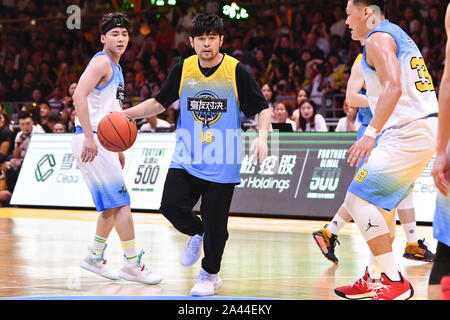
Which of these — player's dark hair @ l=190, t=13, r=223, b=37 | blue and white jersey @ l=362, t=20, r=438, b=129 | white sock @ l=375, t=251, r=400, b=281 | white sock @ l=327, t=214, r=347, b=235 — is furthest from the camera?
white sock @ l=327, t=214, r=347, b=235

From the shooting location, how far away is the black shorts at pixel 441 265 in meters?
4.00

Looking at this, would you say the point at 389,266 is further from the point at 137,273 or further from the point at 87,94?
the point at 87,94

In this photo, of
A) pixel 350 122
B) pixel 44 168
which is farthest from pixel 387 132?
pixel 44 168

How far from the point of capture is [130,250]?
24.9ft

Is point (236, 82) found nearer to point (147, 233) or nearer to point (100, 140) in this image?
point (100, 140)

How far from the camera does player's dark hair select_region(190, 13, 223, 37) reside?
679 cm

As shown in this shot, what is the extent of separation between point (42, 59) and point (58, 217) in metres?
11.3

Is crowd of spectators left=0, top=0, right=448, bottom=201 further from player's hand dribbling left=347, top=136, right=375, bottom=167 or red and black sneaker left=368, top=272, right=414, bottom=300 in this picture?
player's hand dribbling left=347, top=136, right=375, bottom=167

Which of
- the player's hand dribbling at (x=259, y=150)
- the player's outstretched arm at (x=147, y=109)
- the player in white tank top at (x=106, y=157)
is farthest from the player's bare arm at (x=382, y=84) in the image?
the player in white tank top at (x=106, y=157)

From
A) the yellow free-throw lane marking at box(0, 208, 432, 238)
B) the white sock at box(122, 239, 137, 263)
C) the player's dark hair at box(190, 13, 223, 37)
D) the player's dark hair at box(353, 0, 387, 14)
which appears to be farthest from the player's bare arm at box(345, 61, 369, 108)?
the yellow free-throw lane marking at box(0, 208, 432, 238)

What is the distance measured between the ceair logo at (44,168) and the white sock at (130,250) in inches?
386

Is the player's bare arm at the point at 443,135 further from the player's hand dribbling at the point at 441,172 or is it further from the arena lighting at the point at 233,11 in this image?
the arena lighting at the point at 233,11

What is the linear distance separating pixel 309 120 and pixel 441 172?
11.5m

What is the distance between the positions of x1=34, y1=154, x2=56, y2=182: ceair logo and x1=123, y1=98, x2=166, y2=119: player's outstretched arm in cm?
1017
